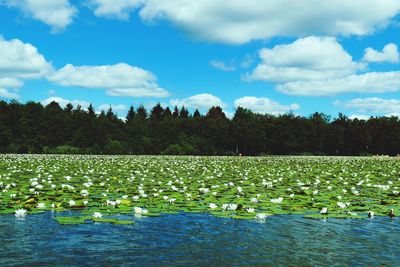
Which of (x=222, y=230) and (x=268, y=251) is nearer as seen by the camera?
(x=268, y=251)

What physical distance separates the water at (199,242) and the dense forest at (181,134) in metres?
59.2

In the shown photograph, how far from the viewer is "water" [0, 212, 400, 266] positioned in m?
6.40

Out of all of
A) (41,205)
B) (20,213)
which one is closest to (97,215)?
(20,213)

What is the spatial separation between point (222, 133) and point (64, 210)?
245ft

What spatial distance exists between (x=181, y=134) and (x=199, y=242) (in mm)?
72165

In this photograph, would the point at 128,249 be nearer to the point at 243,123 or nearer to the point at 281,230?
the point at 281,230

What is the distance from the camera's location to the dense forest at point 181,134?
238 ft

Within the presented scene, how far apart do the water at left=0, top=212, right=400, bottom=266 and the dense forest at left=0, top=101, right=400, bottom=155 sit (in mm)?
59199

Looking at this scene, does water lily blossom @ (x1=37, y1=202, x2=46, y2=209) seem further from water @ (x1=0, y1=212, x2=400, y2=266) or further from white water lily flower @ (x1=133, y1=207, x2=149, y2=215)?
white water lily flower @ (x1=133, y1=207, x2=149, y2=215)

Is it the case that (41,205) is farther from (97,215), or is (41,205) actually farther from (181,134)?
(181,134)

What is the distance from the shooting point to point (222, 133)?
276ft

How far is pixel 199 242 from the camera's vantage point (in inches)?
296

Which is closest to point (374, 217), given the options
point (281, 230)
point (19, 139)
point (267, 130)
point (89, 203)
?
point (281, 230)

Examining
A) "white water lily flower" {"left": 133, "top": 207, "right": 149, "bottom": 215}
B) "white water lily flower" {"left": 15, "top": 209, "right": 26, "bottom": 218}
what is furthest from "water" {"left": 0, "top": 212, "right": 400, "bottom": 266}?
"white water lily flower" {"left": 133, "top": 207, "right": 149, "bottom": 215}
